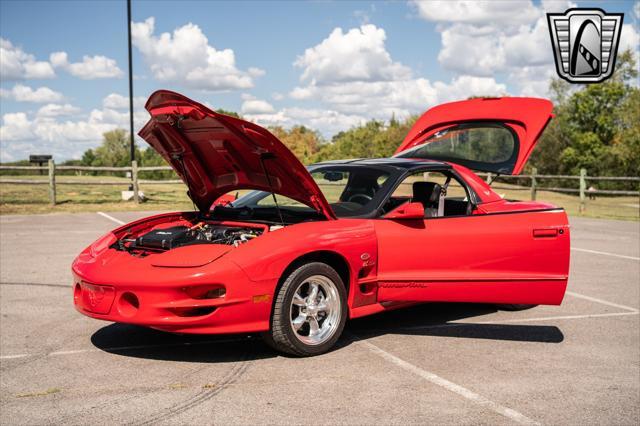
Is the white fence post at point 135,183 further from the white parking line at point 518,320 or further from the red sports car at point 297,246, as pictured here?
the white parking line at point 518,320

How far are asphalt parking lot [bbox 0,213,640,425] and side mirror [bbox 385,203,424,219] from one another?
3.27 ft

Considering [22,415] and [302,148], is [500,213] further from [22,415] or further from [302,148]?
[302,148]

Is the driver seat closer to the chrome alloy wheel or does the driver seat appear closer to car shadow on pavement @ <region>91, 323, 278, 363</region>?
the chrome alloy wheel

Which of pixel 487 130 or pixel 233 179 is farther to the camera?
pixel 487 130

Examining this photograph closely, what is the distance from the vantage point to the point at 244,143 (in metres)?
5.08

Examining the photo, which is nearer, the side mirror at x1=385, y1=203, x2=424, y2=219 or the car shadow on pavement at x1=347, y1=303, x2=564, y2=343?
the side mirror at x1=385, y1=203, x2=424, y2=219

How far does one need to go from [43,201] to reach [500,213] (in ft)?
61.7

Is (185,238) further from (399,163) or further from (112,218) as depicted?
(112,218)

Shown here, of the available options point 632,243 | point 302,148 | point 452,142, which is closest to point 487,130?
point 452,142

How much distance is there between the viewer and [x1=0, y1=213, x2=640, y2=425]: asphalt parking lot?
3.91 meters

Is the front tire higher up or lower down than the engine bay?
lower down

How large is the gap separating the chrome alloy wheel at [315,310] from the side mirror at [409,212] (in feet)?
2.57

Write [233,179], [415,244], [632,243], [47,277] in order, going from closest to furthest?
[415,244]
[233,179]
[47,277]
[632,243]

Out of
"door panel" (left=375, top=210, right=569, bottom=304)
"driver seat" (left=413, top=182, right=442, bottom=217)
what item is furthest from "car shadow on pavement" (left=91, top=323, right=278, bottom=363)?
"driver seat" (left=413, top=182, right=442, bottom=217)
